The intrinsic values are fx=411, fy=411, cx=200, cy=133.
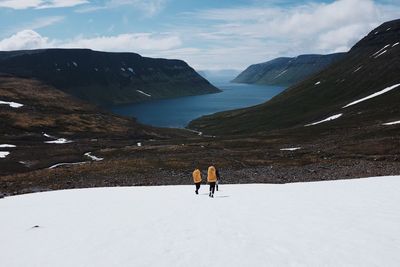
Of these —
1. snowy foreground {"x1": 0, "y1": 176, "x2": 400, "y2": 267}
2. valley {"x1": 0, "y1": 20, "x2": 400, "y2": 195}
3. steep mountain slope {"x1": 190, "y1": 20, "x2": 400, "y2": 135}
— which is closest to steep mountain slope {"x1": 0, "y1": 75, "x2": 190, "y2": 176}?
valley {"x1": 0, "y1": 20, "x2": 400, "y2": 195}

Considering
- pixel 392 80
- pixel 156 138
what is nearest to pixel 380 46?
pixel 392 80

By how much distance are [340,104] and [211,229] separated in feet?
440

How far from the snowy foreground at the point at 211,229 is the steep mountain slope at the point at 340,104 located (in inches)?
2950

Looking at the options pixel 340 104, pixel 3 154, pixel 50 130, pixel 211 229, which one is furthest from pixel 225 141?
pixel 211 229

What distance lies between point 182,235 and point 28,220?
11.8 meters

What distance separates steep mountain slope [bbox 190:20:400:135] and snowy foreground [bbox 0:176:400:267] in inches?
2950

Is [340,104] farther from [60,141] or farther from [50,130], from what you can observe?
[50,130]

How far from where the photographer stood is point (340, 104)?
472 feet

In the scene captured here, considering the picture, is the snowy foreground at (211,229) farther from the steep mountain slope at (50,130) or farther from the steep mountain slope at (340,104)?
the steep mountain slope at (340,104)

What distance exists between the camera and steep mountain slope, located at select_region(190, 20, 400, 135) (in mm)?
111069

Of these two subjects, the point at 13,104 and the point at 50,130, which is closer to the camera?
the point at 50,130

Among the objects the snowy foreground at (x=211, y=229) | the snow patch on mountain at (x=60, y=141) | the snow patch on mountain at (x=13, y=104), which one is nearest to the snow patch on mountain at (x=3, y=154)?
the snow patch on mountain at (x=60, y=141)

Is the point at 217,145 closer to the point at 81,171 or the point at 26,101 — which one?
the point at 81,171

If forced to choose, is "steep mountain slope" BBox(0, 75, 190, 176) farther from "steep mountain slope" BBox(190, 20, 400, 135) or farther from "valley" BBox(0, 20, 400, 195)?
"steep mountain slope" BBox(190, 20, 400, 135)
